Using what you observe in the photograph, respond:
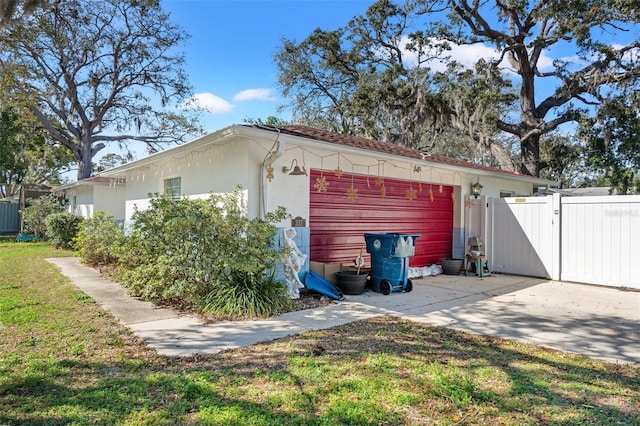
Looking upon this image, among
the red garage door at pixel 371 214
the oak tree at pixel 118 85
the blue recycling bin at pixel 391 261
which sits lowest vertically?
the blue recycling bin at pixel 391 261

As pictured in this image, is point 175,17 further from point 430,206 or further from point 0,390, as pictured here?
point 0,390

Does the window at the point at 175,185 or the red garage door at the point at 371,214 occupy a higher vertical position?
the window at the point at 175,185

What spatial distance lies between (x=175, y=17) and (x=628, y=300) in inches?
939

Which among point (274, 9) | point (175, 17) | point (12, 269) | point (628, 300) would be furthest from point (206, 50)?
point (628, 300)

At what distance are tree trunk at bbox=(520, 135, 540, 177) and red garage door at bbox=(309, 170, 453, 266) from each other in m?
8.23

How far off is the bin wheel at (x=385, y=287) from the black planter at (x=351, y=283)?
1.10 ft

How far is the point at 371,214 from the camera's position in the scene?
343 inches

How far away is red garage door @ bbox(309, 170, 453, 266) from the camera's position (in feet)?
25.4

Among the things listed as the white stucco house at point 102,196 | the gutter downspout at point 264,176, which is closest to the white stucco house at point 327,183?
the gutter downspout at point 264,176

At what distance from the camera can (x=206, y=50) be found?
13.9 metres

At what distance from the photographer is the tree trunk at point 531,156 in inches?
656

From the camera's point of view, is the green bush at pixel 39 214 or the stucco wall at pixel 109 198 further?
the green bush at pixel 39 214

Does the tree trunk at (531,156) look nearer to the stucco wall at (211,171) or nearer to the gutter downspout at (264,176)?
the gutter downspout at (264,176)

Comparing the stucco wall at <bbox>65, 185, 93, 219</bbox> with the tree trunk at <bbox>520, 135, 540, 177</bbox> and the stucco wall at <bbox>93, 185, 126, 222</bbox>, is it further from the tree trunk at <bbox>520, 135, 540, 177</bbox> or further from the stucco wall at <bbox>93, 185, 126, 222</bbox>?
the tree trunk at <bbox>520, 135, 540, 177</bbox>
